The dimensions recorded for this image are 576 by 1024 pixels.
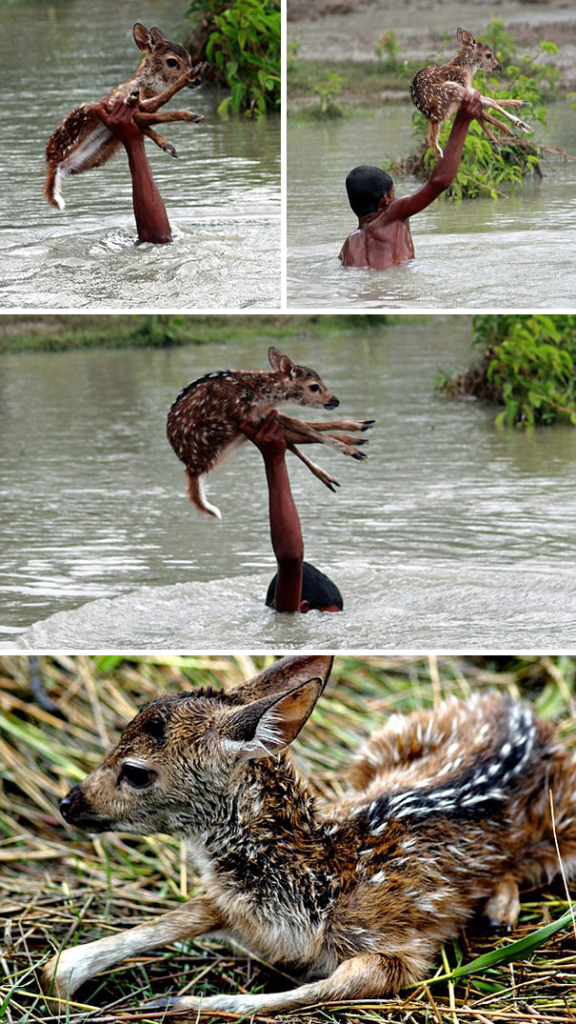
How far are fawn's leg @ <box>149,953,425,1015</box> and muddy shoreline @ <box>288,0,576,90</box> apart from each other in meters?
3.07

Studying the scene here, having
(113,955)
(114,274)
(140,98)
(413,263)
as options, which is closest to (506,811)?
(113,955)

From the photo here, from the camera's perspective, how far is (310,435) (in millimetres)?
2986

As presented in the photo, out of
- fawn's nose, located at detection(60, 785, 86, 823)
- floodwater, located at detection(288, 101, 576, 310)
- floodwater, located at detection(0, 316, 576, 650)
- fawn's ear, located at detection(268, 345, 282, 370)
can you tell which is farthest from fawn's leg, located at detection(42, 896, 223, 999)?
floodwater, located at detection(288, 101, 576, 310)

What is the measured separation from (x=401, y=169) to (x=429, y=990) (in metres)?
2.40

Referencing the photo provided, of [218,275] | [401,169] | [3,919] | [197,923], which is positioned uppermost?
[401,169]

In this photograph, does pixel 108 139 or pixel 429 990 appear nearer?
pixel 429 990

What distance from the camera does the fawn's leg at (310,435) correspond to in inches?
118

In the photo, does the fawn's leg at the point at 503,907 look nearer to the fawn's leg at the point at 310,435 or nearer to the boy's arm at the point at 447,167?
the fawn's leg at the point at 310,435

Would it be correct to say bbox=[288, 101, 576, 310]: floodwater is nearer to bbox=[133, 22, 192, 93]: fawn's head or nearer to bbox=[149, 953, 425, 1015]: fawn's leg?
bbox=[133, 22, 192, 93]: fawn's head

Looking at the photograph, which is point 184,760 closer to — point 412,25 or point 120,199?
point 120,199

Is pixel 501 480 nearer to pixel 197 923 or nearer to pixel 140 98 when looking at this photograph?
pixel 140 98

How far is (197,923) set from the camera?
7.04 feet

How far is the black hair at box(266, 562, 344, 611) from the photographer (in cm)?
321

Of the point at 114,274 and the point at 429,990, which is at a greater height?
the point at 114,274
